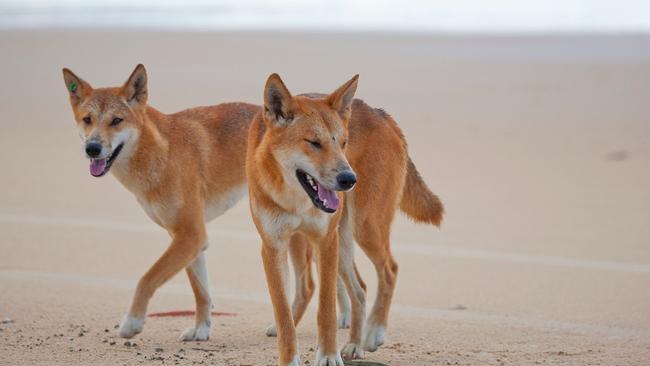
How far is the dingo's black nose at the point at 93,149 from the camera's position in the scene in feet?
22.4

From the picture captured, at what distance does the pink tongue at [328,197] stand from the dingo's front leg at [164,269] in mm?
1672

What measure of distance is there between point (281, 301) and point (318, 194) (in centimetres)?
64

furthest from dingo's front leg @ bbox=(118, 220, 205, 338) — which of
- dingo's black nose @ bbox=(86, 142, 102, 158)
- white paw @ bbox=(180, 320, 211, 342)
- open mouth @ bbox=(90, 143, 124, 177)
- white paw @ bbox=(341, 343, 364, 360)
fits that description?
white paw @ bbox=(341, 343, 364, 360)

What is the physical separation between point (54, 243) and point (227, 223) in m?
1.84

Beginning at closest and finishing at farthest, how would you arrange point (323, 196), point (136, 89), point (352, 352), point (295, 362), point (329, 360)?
point (323, 196), point (295, 362), point (329, 360), point (352, 352), point (136, 89)

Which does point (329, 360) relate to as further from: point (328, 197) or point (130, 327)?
point (130, 327)

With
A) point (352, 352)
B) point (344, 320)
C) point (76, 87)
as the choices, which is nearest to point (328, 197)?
point (352, 352)

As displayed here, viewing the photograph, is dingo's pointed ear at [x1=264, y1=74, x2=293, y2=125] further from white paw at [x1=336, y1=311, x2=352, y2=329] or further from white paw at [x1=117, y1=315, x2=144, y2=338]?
white paw at [x1=336, y1=311, x2=352, y2=329]

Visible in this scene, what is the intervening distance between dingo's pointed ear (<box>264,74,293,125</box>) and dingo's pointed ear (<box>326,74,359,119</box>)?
0.26m

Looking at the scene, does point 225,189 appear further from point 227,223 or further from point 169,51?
point 169,51

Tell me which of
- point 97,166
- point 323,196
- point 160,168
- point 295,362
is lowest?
point 295,362

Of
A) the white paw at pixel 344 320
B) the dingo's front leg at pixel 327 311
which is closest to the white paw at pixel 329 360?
the dingo's front leg at pixel 327 311

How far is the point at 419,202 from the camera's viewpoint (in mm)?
7211

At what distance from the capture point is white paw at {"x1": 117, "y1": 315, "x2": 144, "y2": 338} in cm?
655
